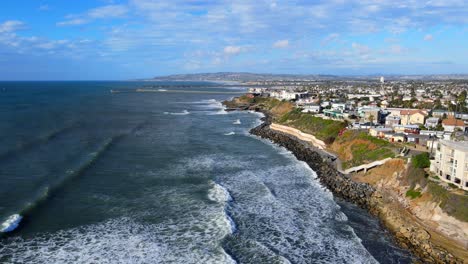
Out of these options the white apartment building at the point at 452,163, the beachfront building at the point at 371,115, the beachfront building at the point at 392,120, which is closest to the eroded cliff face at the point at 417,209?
the white apartment building at the point at 452,163

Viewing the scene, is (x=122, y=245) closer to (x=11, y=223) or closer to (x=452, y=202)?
(x=11, y=223)

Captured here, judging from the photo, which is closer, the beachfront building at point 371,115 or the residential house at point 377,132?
the residential house at point 377,132

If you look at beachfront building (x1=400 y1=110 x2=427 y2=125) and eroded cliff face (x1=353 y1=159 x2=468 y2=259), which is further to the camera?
beachfront building (x1=400 y1=110 x2=427 y2=125)

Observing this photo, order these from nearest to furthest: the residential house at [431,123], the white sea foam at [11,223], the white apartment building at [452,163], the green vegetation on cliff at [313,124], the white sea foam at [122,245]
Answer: the white sea foam at [122,245] < the white sea foam at [11,223] < the white apartment building at [452,163] < the green vegetation on cliff at [313,124] < the residential house at [431,123]

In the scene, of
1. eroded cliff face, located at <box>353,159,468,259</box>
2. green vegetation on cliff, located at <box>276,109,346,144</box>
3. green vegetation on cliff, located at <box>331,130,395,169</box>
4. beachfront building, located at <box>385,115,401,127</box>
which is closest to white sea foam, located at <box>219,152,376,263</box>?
eroded cliff face, located at <box>353,159,468,259</box>

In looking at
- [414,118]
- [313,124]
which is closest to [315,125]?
[313,124]

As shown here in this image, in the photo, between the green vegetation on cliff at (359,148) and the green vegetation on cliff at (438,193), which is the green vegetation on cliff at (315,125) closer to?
the green vegetation on cliff at (359,148)

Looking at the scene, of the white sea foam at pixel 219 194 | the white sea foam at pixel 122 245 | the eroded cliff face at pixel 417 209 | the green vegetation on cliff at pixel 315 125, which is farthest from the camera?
the green vegetation on cliff at pixel 315 125

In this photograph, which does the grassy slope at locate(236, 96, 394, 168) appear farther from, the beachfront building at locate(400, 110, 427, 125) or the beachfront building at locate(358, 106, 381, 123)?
the beachfront building at locate(400, 110, 427, 125)
